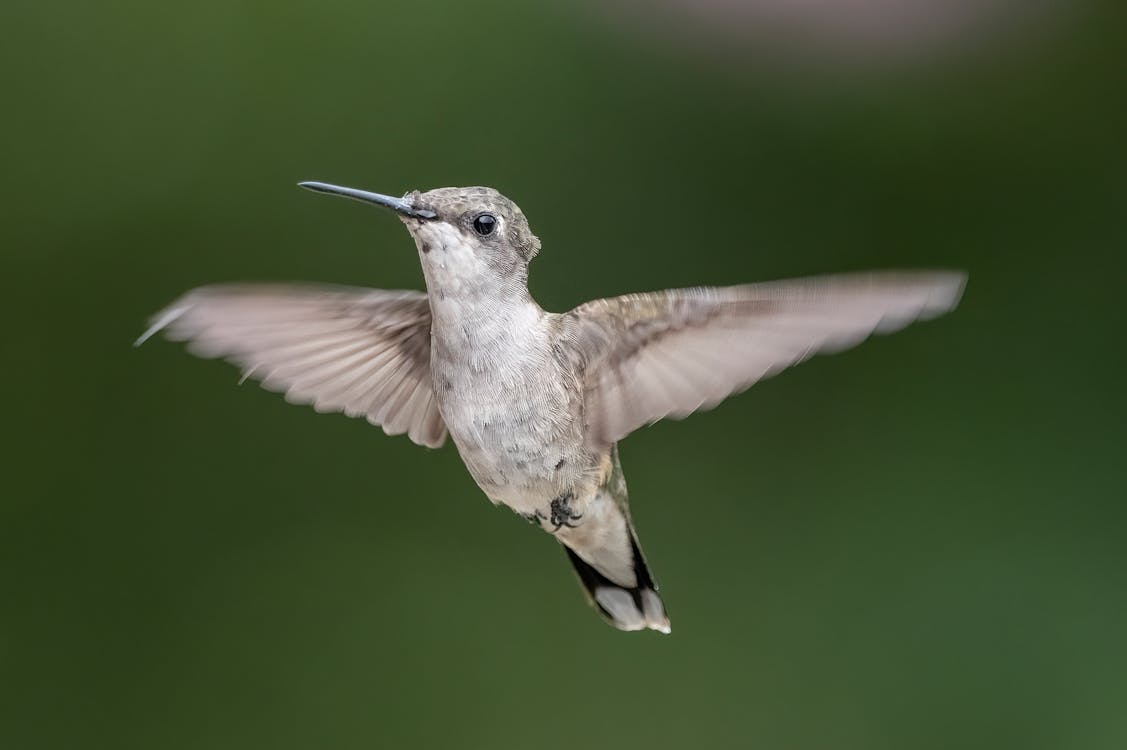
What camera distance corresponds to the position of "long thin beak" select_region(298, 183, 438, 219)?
0.90m

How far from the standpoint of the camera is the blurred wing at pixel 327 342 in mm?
991

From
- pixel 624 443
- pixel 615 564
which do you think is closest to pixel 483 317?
pixel 615 564

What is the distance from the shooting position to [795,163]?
259cm

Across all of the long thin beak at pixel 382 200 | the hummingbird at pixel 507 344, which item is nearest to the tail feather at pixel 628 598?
the hummingbird at pixel 507 344

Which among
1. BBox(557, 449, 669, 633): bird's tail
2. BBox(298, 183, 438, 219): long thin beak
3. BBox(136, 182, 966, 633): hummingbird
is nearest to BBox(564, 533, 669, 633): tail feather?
BBox(557, 449, 669, 633): bird's tail

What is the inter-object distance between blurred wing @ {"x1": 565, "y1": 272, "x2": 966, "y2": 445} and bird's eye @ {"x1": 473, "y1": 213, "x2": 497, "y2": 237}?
0.11 meters

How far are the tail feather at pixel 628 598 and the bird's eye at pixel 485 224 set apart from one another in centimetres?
48

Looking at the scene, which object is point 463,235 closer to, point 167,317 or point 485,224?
point 485,224

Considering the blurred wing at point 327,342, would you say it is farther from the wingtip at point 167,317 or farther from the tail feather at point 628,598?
the tail feather at point 628,598

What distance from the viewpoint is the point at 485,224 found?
1063 millimetres

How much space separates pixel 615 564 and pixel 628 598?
0.20 feet

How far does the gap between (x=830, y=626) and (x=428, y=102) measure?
4.58 feet

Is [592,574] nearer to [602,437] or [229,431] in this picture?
[602,437]

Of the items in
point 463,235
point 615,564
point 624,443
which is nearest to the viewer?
point 463,235
